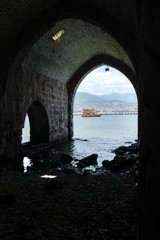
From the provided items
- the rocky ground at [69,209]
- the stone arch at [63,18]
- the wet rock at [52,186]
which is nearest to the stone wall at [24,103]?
the stone arch at [63,18]

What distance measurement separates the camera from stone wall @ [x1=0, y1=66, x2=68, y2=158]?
6734 mm

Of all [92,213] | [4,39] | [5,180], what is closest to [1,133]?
[5,180]

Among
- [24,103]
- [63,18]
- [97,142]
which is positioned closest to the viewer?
[63,18]

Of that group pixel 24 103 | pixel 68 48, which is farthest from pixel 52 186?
pixel 68 48

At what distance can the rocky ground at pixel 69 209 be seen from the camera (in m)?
2.41

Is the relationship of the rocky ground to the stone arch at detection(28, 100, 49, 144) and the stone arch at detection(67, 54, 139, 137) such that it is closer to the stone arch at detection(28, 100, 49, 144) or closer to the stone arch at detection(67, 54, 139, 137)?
the stone arch at detection(28, 100, 49, 144)

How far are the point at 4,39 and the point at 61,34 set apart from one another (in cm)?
285

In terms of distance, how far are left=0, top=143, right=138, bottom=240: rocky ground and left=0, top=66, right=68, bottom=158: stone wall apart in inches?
93.6

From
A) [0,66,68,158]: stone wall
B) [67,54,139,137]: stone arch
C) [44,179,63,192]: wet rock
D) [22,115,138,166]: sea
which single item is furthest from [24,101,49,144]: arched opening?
[44,179,63,192]: wet rock

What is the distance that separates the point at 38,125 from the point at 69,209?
7950 millimetres

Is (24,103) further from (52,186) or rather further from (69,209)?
(69,209)

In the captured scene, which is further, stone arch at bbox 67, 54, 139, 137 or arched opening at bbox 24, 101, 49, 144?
stone arch at bbox 67, 54, 139, 137

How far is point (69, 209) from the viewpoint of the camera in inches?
124

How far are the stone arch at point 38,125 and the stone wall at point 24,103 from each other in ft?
0.72
